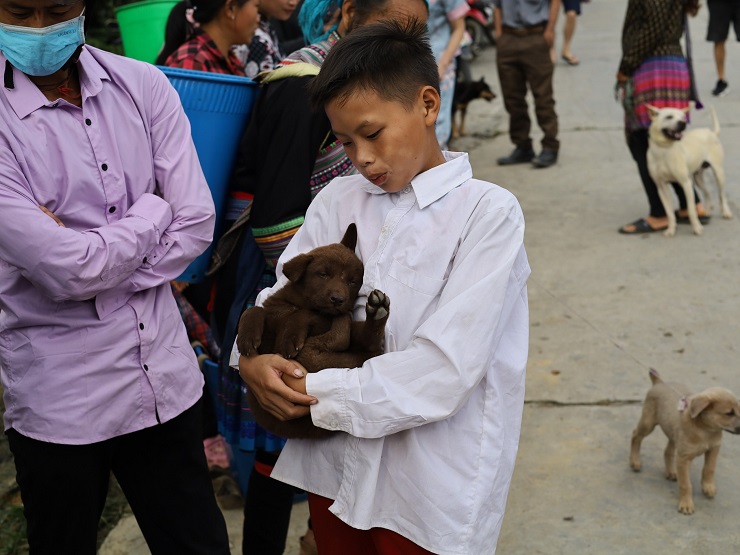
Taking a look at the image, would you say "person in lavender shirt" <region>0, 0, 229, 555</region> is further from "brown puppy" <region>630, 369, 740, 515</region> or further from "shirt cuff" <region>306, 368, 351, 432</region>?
"brown puppy" <region>630, 369, 740, 515</region>

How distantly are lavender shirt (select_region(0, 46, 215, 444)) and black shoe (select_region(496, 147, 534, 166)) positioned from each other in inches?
271

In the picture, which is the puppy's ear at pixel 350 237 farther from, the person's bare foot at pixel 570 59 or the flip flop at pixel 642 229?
the person's bare foot at pixel 570 59

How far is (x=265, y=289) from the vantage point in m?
2.39

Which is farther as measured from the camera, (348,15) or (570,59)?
(570,59)

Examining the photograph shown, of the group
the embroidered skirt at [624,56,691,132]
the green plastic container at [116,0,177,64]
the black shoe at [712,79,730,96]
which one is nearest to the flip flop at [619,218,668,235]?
the embroidered skirt at [624,56,691,132]

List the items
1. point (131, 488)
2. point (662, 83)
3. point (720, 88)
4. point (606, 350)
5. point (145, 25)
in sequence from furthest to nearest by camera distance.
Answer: point (720, 88) < point (662, 83) < point (606, 350) < point (145, 25) < point (131, 488)

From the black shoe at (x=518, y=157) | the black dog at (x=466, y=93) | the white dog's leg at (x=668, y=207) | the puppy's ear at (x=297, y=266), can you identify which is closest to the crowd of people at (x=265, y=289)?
the puppy's ear at (x=297, y=266)

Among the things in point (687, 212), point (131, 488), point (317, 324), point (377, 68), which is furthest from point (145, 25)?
point (687, 212)

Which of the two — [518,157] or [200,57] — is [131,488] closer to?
[200,57]

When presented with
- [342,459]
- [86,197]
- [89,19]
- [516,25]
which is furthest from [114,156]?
[516,25]

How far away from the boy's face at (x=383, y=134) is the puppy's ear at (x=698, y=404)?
80.2 inches

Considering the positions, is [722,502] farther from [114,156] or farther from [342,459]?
[114,156]

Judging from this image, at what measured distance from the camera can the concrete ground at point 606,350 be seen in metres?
3.64

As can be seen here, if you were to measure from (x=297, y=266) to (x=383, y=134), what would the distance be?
0.36 metres
